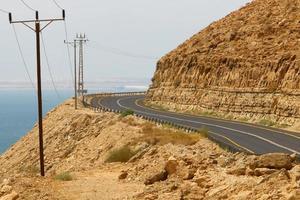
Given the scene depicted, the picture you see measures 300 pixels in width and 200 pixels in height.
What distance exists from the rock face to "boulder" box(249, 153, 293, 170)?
2281cm

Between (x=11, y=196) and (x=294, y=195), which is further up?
(x=294, y=195)

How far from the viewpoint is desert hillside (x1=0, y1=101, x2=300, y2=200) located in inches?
690

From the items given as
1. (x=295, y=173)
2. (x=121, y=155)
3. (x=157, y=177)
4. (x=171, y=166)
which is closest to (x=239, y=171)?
(x=295, y=173)

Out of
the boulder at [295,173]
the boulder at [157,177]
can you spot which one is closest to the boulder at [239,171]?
the boulder at [295,173]

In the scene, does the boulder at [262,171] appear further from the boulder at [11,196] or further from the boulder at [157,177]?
the boulder at [11,196]

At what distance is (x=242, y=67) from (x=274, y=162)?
3412 cm

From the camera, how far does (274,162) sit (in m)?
19.1

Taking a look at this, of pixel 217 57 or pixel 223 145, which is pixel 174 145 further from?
pixel 217 57

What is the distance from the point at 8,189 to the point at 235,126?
23.3 metres

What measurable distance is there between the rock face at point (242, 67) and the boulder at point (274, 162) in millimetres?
22806

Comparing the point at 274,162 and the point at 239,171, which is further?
the point at 239,171

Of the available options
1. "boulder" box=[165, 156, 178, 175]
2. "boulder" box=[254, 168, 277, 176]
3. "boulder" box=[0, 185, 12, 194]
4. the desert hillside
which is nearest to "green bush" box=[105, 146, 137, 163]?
the desert hillside

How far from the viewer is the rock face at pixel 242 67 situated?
150ft

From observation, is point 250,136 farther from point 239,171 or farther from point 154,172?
point 239,171
